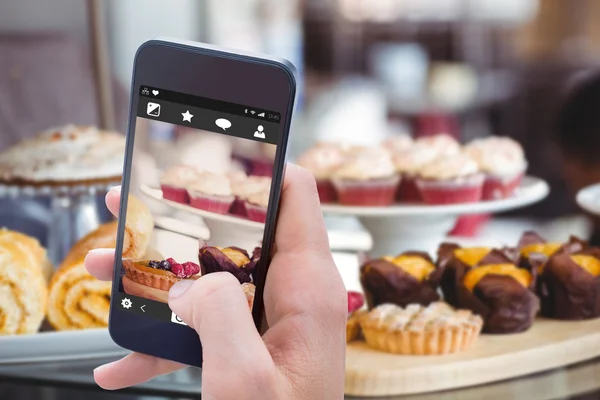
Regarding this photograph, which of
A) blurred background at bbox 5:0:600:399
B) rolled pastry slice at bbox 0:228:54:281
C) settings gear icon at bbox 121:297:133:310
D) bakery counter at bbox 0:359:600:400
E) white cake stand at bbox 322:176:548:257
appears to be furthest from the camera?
blurred background at bbox 5:0:600:399

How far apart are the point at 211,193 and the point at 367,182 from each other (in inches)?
28.5

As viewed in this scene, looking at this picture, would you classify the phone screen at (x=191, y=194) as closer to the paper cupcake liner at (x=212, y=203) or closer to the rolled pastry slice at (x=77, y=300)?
the paper cupcake liner at (x=212, y=203)

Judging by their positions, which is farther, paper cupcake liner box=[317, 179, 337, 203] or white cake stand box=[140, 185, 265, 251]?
paper cupcake liner box=[317, 179, 337, 203]

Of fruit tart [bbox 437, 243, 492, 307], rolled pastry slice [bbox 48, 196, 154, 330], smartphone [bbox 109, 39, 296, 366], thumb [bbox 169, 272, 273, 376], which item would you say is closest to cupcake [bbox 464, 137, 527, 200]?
fruit tart [bbox 437, 243, 492, 307]

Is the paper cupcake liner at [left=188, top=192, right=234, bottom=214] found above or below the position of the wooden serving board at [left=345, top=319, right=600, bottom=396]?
above

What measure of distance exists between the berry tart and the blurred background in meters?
0.99

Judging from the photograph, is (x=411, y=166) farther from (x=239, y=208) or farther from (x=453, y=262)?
(x=239, y=208)

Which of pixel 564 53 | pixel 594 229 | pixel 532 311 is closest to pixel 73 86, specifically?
pixel 594 229

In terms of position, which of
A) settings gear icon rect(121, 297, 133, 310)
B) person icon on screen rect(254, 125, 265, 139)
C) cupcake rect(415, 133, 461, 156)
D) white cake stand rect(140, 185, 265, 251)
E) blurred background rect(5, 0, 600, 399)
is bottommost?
blurred background rect(5, 0, 600, 399)

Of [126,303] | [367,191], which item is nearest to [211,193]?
[126,303]

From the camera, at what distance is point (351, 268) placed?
3.17 ft

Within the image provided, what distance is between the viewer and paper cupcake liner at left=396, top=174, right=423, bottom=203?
128cm

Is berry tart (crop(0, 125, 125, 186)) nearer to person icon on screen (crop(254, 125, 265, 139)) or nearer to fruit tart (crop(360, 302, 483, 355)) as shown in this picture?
fruit tart (crop(360, 302, 483, 355))

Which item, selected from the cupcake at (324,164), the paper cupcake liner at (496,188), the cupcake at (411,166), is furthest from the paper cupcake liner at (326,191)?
the paper cupcake liner at (496,188)
